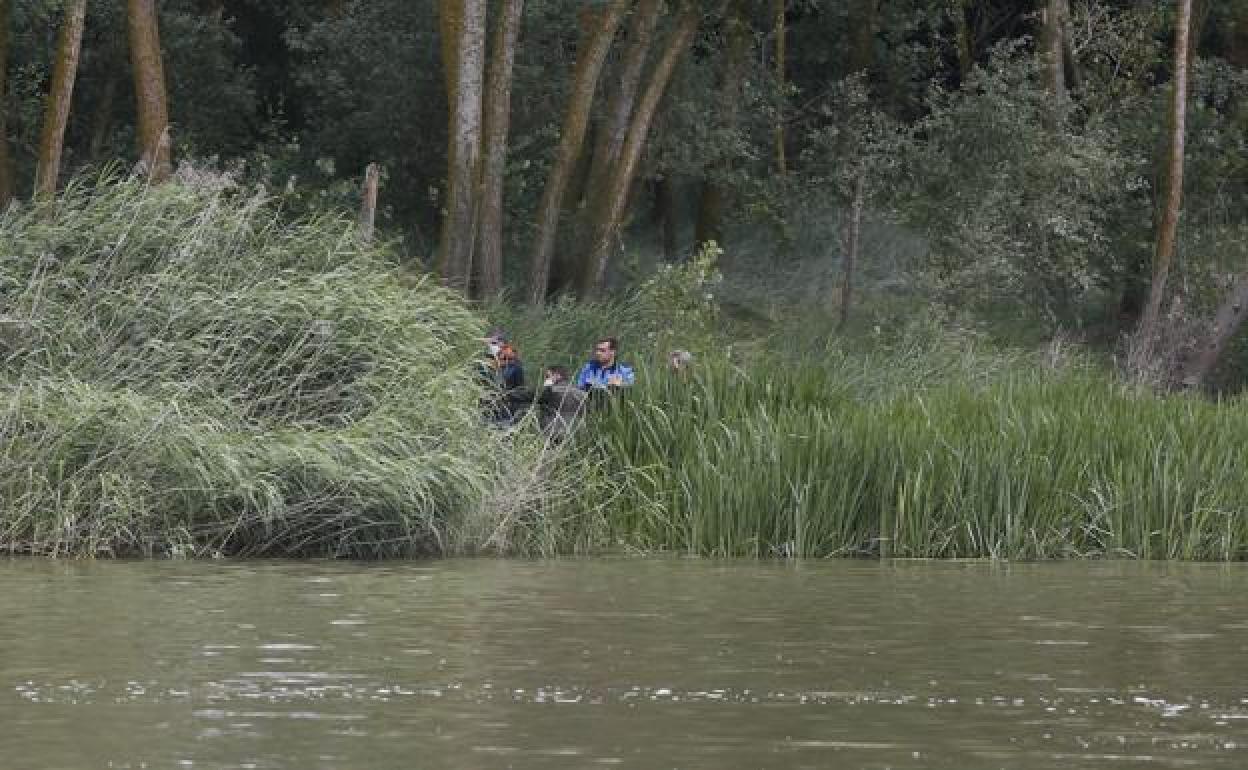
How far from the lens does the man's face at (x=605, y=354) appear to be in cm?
2006

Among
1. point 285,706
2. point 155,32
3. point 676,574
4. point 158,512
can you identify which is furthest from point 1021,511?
point 155,32

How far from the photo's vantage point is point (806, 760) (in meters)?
8.42

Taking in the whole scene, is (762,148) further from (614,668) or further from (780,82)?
(614,668)

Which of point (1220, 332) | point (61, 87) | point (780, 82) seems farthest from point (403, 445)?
point (780, 82)

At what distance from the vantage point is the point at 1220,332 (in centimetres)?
3088

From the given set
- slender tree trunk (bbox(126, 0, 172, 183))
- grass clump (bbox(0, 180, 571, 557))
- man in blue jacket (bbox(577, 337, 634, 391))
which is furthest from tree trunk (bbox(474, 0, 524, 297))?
grass clump (bbox(0, 180, 571, 557))

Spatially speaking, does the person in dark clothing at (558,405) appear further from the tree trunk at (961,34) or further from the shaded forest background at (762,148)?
the tree trunk at (961,34)

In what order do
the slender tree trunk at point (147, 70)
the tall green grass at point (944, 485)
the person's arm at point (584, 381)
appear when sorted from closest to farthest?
the tall green grass at point (944, 485)
the person's arm at point (584, 381)
the slender tree trunk at point (147, 70)

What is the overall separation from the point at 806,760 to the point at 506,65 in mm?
18045

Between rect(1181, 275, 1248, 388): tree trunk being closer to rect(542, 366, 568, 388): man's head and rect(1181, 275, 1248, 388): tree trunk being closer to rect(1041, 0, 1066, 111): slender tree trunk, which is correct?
rect(1041, 0, 1066, 111): slender tree trunk

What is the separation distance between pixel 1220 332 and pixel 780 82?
729 cm

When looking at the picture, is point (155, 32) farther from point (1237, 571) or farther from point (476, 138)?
point (1237, 571)

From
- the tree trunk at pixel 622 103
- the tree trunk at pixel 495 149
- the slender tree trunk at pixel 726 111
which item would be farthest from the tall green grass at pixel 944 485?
the slender tree trunk at pixel 726 111

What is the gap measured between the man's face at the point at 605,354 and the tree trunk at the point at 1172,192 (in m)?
11.4
